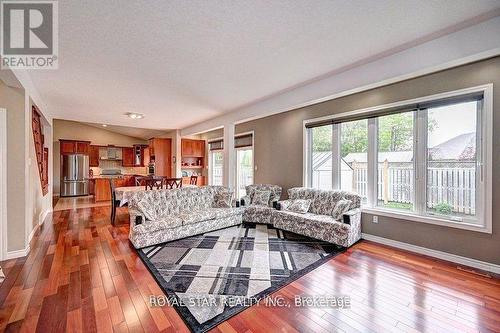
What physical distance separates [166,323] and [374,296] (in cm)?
194

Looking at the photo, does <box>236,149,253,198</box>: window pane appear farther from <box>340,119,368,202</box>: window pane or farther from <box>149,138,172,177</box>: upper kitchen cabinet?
<box>149,138,172,177</box>: upper kitchen cabinet

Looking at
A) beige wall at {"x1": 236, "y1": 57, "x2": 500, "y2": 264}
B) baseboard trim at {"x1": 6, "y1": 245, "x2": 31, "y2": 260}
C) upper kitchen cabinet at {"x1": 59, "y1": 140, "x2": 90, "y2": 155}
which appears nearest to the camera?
beige wall at {"x1": 236, "y1": 57, "x2": 500, "y2": 264}

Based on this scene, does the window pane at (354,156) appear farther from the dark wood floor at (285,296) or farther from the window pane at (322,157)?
the dark wood floor at (285,296)

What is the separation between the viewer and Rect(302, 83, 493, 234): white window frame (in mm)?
2604

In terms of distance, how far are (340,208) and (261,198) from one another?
72.2 inches

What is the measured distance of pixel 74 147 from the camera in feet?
28.6

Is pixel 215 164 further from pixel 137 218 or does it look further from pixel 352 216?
pixel 352 216

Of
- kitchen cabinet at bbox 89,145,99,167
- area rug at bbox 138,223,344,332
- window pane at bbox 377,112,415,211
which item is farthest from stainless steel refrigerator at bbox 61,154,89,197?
window pane at bbox 377,112,415,211

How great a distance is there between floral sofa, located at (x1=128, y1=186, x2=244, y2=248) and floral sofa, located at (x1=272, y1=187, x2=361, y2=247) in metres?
1.10

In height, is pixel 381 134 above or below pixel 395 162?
above

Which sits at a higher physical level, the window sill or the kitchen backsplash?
the kitchen backsplash

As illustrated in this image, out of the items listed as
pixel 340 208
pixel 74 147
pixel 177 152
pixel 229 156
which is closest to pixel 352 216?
pixel 340 208

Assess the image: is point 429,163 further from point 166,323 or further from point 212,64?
point 166,323

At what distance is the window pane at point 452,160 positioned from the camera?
2857 mm
